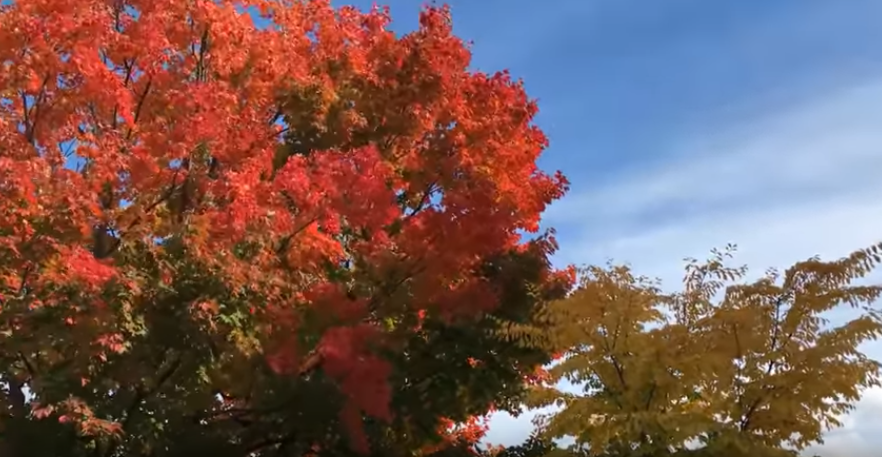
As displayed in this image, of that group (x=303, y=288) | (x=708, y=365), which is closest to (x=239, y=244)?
(x=303, y=288)

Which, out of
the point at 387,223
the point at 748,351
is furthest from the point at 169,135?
the point at 748,351

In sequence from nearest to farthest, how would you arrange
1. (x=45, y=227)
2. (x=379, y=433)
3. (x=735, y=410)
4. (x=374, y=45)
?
1. (x=735, y=410)
2. (x=45, y=227)
3. (x=379, y=433)
4. (x=374, y=45)

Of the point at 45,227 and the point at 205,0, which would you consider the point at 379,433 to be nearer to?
the point at 45,227

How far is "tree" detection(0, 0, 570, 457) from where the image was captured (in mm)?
12930

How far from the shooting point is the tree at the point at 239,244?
1293 cm

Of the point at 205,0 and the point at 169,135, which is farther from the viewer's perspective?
the point at 205,0

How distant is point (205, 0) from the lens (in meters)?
16.9

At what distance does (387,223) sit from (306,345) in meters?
2.62

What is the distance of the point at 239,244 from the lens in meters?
13.6

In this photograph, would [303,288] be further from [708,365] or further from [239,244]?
[708,365]

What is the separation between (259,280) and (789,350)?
7.44 m

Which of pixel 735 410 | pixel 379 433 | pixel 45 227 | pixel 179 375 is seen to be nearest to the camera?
pixel 735 410

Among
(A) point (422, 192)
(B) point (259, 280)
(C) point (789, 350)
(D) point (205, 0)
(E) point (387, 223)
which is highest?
(D) point (205, 0)

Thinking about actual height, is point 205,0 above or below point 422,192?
above
